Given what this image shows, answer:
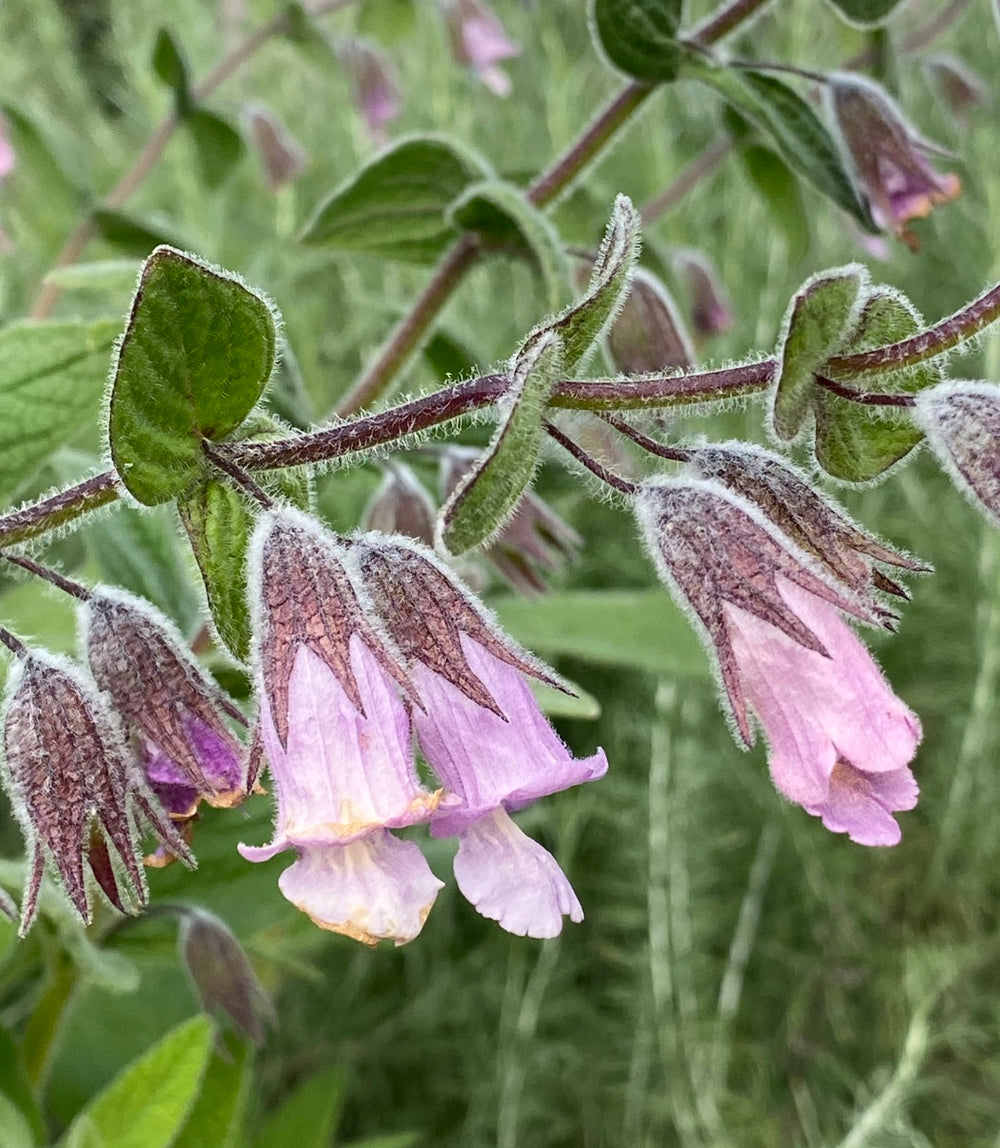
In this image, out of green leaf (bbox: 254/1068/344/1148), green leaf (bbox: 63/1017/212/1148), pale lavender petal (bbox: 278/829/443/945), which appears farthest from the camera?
green leaf (bbox: 254/1068/344/1148)

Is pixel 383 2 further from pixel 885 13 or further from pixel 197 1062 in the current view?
pixel 197 1062

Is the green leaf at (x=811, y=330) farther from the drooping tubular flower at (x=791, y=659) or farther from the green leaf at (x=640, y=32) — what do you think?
the green leaf at (x=640, y=32)

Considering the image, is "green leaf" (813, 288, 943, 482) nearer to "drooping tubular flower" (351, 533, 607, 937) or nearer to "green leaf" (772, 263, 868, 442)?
"green leaf" (772, 263, 868, 442)

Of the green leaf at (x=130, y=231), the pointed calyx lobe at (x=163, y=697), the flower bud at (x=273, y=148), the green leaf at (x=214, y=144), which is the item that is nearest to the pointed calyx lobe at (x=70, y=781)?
the pointed calyx lobe at (x=163, y=697)

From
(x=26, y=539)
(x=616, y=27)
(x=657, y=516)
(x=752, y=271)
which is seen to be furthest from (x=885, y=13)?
(x=752, y=271)

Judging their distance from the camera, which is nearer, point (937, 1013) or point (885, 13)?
point (885, 13)

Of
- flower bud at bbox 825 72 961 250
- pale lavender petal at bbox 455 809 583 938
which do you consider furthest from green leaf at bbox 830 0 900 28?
pale lavender petal at bbox 455 809 583 938
